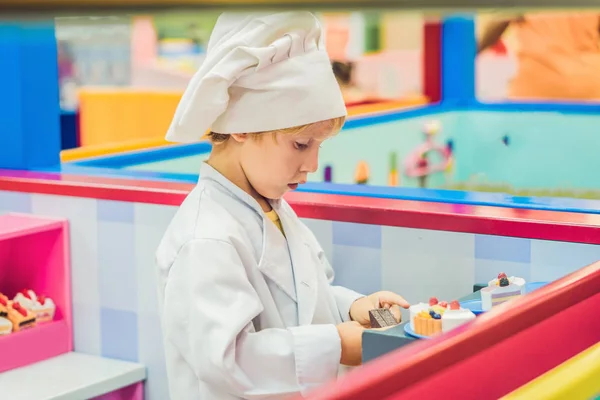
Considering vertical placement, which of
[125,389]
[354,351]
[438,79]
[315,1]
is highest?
[438,79]

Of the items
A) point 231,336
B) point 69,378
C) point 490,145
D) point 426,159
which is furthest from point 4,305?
point 490,145

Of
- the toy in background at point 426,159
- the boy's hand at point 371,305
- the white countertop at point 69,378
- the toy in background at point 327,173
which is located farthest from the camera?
the toy in background at point 426,159

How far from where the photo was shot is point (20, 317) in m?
1.90

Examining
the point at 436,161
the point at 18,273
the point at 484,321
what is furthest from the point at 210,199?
the point at 436,161

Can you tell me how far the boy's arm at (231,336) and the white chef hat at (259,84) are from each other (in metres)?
0.18

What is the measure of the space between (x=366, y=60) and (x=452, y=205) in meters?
4.24

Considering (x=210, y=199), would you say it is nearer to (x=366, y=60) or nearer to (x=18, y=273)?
(x=18, y=273)

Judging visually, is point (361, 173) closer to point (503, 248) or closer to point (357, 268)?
point (357, 268)

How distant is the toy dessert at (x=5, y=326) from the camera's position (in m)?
1.86

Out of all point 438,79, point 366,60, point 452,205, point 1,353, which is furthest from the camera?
point 366,60

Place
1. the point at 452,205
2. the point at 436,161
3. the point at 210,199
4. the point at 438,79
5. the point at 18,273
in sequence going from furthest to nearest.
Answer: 1. the point at 438,79
2. the point at 436,161
3. the point at 18,273
4. the point at 452,205
5. the point at 210,199

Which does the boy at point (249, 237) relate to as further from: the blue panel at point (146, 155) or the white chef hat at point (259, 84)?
the blue panel at point (146, 155)

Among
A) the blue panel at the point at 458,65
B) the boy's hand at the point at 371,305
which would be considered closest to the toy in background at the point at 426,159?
the blue panel at the point at 458,65

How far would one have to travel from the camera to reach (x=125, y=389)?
1.94 metres
